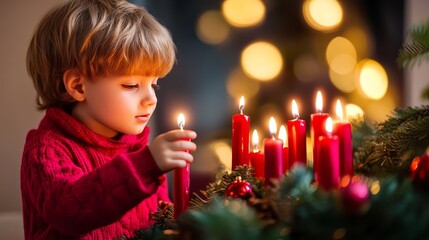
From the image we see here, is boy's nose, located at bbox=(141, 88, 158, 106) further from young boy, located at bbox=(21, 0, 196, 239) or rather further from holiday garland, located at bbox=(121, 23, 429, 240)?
holiday garland, located at bbox=(121, 23, 429, 240)

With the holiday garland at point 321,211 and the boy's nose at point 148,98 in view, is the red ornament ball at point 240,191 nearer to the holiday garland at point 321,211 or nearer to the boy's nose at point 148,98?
the holiday garland at point 321,211

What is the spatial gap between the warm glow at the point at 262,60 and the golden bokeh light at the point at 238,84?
0.06 ft

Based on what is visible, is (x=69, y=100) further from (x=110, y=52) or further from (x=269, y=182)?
(x=269, y=182)

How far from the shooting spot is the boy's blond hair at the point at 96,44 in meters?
1.03

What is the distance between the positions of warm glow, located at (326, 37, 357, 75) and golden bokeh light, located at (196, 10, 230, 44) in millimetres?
352

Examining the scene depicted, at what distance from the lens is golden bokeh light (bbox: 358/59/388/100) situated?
2041 millimetres

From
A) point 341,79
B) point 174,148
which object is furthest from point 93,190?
point 341,79

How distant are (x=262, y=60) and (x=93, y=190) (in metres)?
1.29

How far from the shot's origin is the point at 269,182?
0.72 meters

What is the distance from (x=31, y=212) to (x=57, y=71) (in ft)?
0.83

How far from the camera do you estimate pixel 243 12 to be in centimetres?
203

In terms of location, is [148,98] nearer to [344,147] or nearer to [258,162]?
[258,162]

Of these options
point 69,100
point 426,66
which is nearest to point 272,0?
point 426,66

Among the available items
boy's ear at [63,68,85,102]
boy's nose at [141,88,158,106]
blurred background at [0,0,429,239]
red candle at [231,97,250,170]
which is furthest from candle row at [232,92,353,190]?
blurred background at [0,0,429,239]
